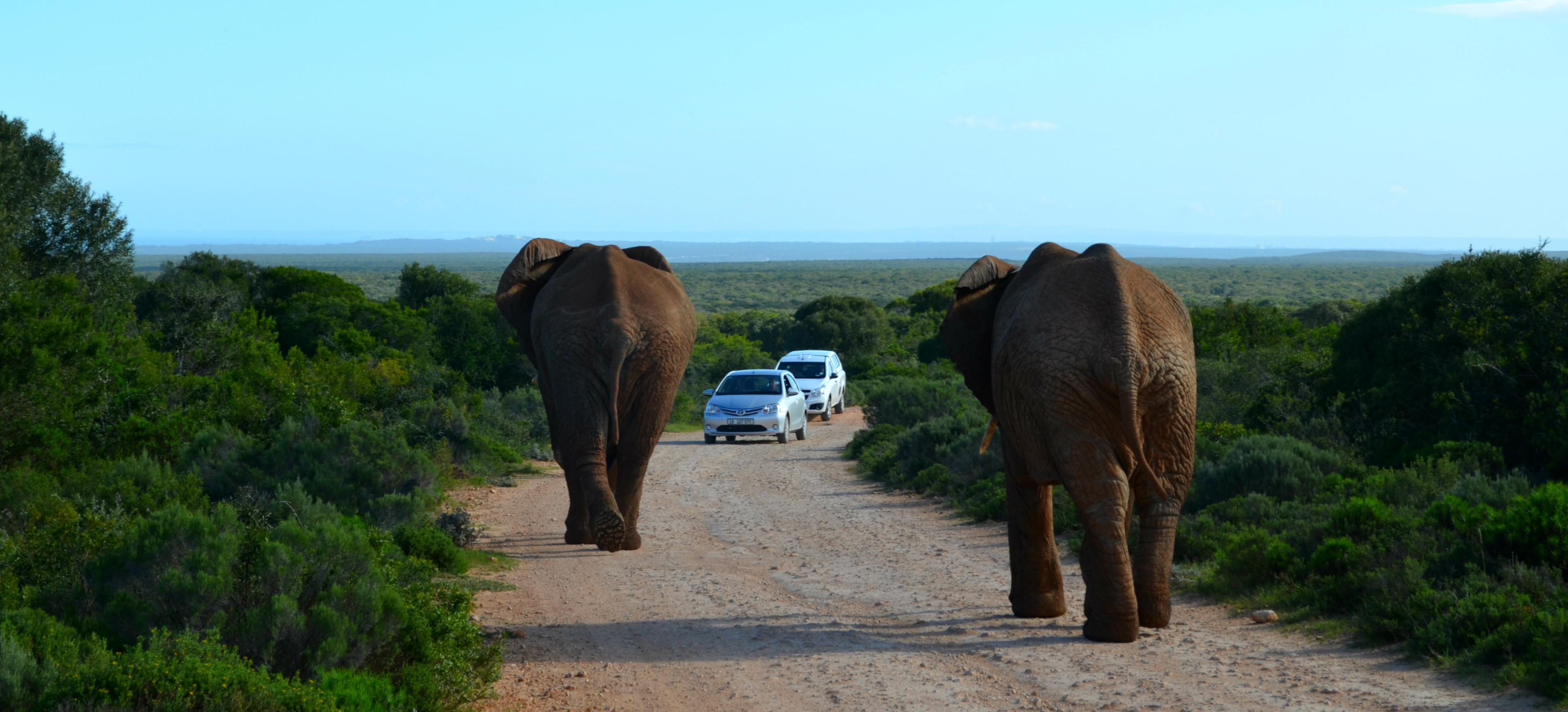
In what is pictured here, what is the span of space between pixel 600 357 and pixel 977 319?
153 inches

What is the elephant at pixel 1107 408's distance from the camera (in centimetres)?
740

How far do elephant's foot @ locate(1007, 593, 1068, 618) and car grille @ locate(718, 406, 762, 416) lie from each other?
16.2m

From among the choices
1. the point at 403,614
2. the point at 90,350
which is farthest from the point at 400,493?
the point at 403,614

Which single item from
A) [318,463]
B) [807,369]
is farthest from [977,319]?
[807,369]

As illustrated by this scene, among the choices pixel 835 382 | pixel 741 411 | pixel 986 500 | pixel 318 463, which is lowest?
pixel 835 382

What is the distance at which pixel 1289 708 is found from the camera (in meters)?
6.37

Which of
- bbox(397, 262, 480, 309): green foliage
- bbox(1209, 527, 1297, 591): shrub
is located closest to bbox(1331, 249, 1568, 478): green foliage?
bbox(1209, 527, 1297, 591): shrub

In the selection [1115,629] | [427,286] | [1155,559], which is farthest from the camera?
[427,286]

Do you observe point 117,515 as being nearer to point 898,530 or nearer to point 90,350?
point 90,350

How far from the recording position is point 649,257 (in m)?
13.1

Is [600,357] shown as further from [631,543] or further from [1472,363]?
[1472,363]

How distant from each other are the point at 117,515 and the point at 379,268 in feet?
592

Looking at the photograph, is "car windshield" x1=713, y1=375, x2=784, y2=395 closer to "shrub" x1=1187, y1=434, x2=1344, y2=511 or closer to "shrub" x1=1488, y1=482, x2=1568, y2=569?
"shrub" x1=1187, y1=434, x2=1344, y2=511

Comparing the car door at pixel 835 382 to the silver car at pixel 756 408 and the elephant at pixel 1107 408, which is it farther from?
the elephant at pixel 1107 408
